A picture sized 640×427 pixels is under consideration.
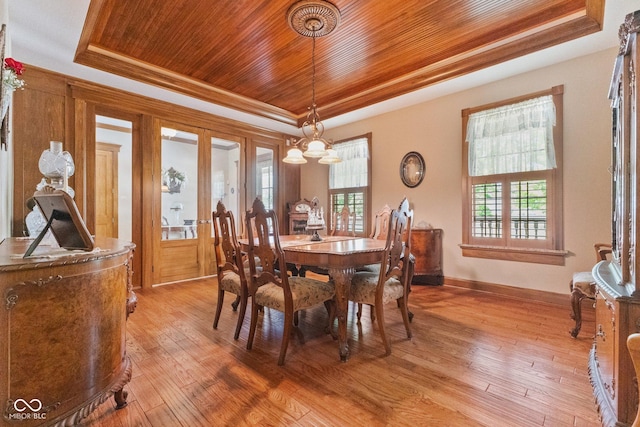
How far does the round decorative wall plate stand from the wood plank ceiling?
989 mm

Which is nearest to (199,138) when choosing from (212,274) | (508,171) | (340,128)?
(212,274)

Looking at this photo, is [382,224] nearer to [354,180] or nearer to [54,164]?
[354,180]

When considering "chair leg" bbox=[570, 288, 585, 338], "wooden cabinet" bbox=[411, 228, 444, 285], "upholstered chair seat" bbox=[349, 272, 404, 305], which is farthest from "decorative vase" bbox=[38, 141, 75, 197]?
"chair leg" bbox=[570, 288, 585, 338]

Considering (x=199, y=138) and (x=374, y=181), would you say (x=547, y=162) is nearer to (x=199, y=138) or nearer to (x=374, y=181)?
(x=374, y=181)

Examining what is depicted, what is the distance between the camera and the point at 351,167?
5379 mm

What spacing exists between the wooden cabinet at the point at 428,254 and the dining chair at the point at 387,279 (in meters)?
1.70

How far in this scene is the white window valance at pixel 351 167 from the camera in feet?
17.1

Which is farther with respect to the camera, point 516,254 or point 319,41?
point 516,254

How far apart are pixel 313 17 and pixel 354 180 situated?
3.08 metres

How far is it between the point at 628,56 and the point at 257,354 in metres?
2.68

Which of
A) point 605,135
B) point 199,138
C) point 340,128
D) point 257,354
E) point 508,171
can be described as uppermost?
point 340,128

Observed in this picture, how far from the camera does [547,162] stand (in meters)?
3.31

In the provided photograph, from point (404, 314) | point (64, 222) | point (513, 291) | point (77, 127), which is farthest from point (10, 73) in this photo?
point (513, 291)

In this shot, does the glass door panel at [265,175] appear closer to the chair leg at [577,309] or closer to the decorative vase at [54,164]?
the decorative vase at [54,164]
